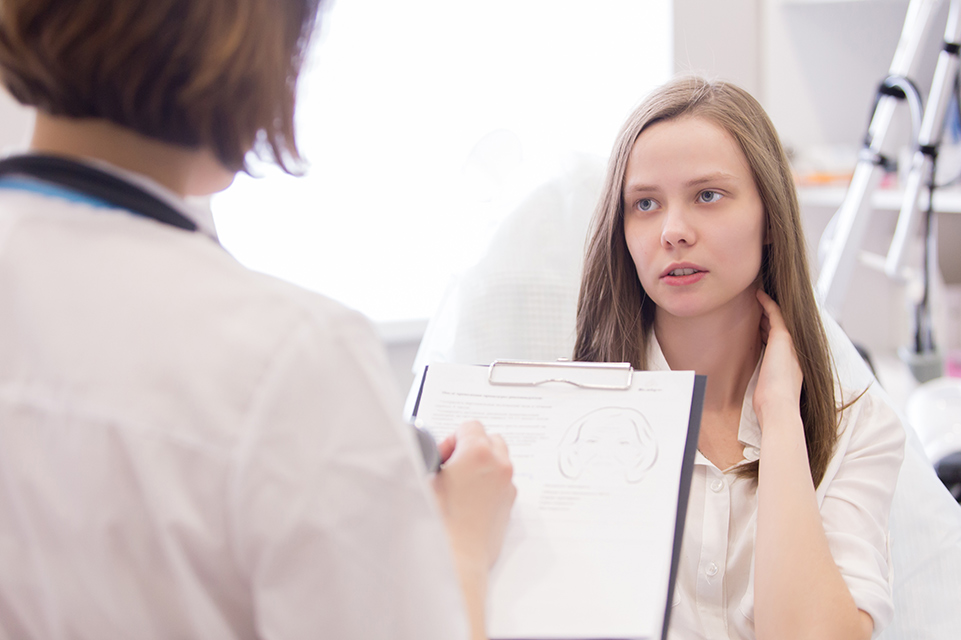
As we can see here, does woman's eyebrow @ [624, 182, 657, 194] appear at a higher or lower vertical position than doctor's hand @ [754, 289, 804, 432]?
higher

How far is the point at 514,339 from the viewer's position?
138 centimetres

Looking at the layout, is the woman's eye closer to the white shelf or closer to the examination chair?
the examination chair

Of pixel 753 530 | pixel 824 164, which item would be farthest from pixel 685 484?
pixel 824 164

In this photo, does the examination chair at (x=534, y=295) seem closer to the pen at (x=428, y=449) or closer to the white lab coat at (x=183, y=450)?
the pen at (x=428, y=449)

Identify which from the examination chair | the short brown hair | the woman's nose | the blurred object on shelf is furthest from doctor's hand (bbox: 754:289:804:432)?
the blurred object on shelf

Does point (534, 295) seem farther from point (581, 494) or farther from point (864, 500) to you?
point (581, 494)

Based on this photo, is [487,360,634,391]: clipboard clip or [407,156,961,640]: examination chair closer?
[487,360,634,391]: clipboard clip

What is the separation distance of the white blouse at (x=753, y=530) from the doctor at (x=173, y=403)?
1.63 feet

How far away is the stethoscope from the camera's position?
0.45 meters

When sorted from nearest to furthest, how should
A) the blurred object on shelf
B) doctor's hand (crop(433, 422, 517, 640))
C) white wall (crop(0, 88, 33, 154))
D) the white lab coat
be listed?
the white lab coat
doctor's hand (crop(433, 422, 517, 640))
white wall (crop(0, 88, 33, 154))
the blurred object on shelf

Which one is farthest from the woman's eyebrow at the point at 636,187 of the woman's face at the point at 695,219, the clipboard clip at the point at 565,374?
the clipboard clip at the point at 565,374

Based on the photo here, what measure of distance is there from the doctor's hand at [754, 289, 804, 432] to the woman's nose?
0.51 feet

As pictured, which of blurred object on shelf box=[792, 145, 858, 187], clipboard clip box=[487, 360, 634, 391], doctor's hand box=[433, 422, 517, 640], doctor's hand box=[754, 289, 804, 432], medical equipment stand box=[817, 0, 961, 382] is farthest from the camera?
blurred object on shelf box=[792, 145, 858, 187]

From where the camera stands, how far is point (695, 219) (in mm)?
919
